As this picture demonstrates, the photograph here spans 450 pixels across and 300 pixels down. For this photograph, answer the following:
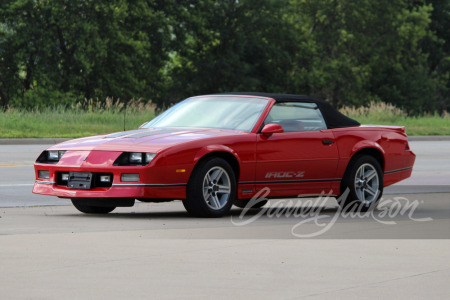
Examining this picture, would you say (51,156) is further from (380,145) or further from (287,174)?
(380,145)

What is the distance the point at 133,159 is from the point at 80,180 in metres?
0.63

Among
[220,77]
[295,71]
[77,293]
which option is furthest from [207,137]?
[295,71]

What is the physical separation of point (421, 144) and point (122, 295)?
2829 centimetres

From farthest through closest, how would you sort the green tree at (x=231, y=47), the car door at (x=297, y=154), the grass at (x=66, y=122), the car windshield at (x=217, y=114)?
the green tree at (x=231, y=47)
the grass at (x=66, y=122)
the car windshield at (x=217, y=114)
the car door at (x=297, y=154)

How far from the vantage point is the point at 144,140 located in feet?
37.9

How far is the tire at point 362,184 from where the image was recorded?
12.9m

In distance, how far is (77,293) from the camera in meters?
6.70

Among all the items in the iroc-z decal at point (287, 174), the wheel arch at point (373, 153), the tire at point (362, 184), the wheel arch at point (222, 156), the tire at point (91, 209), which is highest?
the wheel arch at point (222, 156)

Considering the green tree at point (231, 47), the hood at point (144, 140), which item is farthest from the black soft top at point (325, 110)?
the green tree at point (231, 47)

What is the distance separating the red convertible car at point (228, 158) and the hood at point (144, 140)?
0.04 ft

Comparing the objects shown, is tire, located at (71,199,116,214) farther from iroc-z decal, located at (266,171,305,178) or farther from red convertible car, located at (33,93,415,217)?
iroc-z decal, located at (266,171,305,178)

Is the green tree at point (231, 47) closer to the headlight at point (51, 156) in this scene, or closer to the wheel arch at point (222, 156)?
the headlight at point (51, 156)

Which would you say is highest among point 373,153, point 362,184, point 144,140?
point 144,140

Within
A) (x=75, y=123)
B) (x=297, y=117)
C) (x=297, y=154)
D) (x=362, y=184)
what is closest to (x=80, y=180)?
(x=297, y=154)
